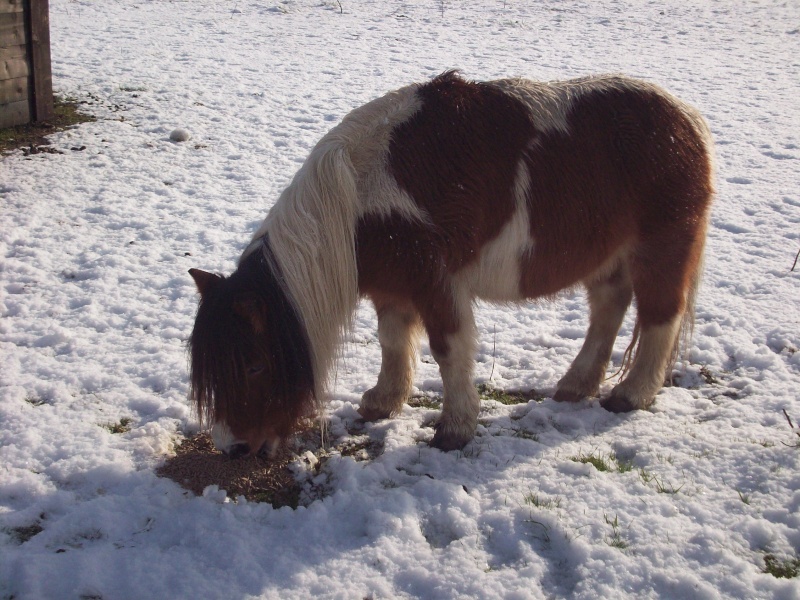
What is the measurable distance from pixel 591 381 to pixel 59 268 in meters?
3.88

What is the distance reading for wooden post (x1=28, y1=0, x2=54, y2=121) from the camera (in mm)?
6711

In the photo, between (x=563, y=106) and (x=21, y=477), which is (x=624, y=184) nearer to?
(x=563, y=106)

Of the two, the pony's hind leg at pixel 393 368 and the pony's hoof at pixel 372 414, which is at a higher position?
the pony's hind leg at pixel 393 368

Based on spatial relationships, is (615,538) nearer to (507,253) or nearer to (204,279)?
(507,253)

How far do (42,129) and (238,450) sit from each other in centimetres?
574

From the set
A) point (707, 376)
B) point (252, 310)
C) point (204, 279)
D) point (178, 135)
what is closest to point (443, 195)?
point (252, 310)

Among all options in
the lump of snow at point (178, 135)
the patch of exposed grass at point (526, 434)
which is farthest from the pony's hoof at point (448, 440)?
the lump of snow at point (178, 135)

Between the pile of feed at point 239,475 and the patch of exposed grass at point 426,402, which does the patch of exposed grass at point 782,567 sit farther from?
the pile of feed at point 239,475

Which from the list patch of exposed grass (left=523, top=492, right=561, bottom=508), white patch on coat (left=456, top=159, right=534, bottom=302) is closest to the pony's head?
white patch on coat (left=456, top=159, right=534, bottom=302)

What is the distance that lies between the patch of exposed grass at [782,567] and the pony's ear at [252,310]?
7.31 ft

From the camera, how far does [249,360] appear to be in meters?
2.82

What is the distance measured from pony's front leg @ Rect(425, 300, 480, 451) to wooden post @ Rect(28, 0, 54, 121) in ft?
19.0

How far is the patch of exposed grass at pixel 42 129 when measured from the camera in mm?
6637

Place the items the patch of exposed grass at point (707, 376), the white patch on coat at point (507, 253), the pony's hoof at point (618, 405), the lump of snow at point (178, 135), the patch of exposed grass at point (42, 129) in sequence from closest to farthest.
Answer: the white patch on coat at point (507, 253) < the pony's hoof at point (618, 405) < the patch of exposed grass at point (707, 376) < the patch of exposed grass at point (42, 129) < the lump of snow at point (178, 135)
